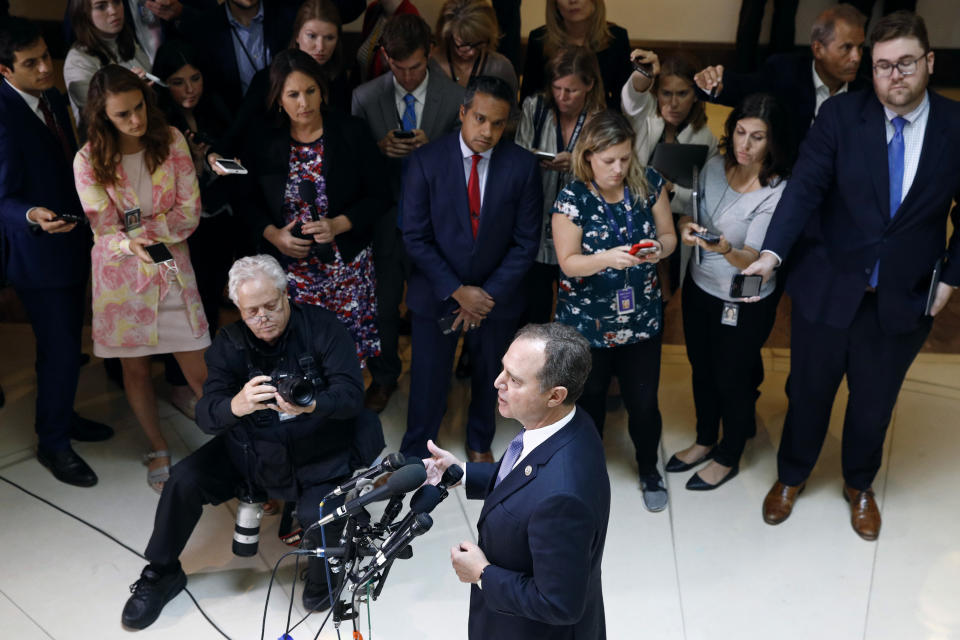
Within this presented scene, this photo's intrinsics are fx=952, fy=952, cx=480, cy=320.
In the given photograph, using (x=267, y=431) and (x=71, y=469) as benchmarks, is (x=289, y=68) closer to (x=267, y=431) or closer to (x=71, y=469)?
→ (x=267, y=431)

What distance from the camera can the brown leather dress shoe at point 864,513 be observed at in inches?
154

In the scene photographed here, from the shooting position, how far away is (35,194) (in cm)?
377

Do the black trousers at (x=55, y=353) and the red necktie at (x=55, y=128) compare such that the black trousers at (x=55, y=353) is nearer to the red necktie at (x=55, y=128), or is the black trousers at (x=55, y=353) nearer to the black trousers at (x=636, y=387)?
the red necktie at (x=55, y=128)

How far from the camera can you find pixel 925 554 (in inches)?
150

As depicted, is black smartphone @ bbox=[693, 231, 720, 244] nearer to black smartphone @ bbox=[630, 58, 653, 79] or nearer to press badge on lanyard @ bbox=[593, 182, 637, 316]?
press badge on lanyard @ bbox=[593, 182, 637, 316]

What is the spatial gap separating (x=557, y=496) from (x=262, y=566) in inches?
77.1

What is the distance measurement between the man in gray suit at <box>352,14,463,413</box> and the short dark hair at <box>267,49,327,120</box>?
361 millimetres

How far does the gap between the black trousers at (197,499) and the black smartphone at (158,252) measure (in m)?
0.71

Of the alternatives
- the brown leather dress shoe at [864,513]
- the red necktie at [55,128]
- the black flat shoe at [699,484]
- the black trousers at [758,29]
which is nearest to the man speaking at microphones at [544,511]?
the black flat shoe at [699,484]

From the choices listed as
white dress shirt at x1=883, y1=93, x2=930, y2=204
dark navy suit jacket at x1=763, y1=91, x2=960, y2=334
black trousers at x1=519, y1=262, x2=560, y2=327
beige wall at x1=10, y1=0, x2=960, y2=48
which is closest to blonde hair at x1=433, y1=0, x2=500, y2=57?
black trousers at x1=519, y1=262, x2=560, y2=327

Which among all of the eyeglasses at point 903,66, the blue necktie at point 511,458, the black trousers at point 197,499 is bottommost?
the black trousers at point 197,499

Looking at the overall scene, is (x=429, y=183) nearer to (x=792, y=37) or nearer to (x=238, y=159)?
(x=238, y=159)

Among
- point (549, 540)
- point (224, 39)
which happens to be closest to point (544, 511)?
point (549, 540)

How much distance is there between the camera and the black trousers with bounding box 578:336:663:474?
383 centimetres
